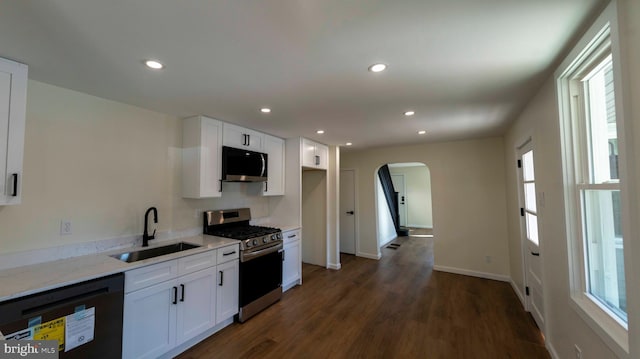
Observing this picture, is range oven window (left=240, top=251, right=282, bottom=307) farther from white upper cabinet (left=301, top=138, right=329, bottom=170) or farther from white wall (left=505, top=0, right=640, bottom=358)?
white wall (left=505, top=0, right=640, bottom=358)

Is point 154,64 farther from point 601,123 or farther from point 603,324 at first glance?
point 603,324

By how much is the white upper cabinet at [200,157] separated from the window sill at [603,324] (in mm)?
3306

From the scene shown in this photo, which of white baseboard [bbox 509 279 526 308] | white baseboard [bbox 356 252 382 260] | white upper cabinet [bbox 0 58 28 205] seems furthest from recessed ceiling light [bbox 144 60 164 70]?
white baseboard [bbox 356 252 382 260]

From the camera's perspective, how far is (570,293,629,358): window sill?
122 cm

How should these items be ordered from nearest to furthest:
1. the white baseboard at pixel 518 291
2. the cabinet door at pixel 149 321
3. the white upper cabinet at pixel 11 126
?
the white upper cabinet at pixel 11 126, the cabinet door at pixel 149 321, the white baseboard at pixel 518 291

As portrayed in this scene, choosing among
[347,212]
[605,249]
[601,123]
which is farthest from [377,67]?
[347,212]

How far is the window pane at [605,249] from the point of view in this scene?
140 centimetres

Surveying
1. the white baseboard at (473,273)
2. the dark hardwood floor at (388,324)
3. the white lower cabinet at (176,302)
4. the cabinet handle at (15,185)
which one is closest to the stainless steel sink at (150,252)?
the white lower cabinet at (176,302)

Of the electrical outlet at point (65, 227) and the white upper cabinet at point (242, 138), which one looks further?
the white upper cabinet at point (242, 138)

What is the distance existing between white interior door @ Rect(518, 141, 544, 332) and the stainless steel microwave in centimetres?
319

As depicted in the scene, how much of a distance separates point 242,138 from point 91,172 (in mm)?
1601

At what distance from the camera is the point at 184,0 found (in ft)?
3.77

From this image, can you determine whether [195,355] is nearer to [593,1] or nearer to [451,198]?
[593,1]

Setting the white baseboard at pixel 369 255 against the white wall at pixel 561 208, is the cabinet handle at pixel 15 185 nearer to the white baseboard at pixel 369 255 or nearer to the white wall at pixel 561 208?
the white wall at pixel 561 208
